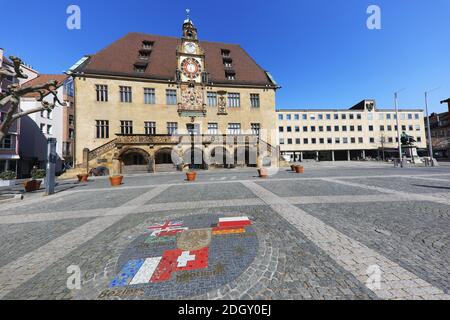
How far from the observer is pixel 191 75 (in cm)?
2781

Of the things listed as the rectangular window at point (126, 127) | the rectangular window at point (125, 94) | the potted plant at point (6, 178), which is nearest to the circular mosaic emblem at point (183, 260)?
the potted plant at point (6, 178)

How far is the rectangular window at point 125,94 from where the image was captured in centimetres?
2556

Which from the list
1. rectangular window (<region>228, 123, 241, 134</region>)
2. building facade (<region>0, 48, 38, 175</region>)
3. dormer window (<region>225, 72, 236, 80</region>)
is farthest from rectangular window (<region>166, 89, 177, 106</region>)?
building facade (<region>0, 48, 38, 175</region>)

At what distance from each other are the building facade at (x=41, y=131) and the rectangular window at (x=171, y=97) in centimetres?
1241

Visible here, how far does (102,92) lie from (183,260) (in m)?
28.4

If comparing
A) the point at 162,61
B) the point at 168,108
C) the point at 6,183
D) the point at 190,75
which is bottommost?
the point at 6,183

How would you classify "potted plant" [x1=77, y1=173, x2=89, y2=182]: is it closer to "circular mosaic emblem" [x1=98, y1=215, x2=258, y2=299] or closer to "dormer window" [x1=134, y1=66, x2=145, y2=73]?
"circular mosaic emblem" [x1=98, y1=215, x2=258, y2=299]

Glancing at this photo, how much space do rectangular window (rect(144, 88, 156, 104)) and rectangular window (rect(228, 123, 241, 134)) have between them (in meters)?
11.3

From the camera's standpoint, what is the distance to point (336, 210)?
614 cm

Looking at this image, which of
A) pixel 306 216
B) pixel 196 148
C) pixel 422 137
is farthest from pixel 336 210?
pixel 422 137

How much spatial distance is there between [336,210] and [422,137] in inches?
2984

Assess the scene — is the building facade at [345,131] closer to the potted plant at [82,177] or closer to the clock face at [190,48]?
the clock face at [190,48]

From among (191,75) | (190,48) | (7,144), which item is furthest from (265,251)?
(7,144)

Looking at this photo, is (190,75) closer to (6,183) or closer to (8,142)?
(6,183)
